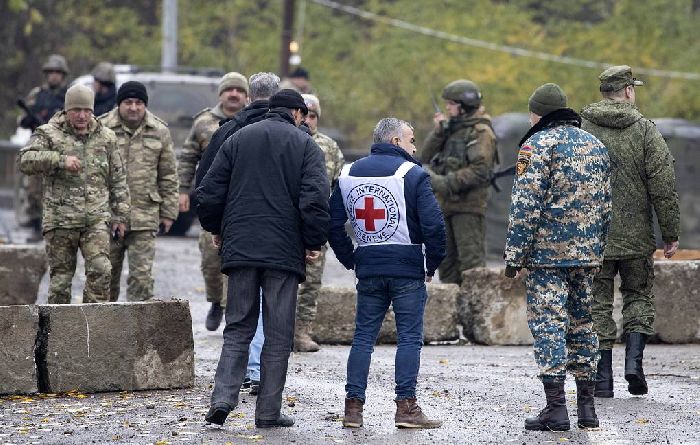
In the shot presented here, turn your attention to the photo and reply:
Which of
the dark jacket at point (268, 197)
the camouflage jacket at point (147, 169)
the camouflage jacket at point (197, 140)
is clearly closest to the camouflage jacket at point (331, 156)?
the camouflage jacket at point (197, 140)

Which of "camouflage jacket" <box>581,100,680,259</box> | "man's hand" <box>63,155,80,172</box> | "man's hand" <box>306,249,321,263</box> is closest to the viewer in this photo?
"man's hand" <box>306,249,321,263</box>

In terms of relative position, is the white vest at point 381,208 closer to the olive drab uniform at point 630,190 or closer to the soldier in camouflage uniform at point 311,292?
the olive drab uniform at point 630,190

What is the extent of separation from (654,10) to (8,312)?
94.4ft

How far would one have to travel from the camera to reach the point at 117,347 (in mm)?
10000

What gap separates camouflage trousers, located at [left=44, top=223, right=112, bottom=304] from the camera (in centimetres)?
1149

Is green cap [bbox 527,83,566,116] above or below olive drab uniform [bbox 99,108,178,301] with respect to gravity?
above

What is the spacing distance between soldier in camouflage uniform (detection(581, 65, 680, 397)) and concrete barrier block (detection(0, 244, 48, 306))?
231 inches

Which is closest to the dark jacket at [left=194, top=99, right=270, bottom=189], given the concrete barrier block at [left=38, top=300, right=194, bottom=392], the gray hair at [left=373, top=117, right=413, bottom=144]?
the gray hair at [left=373, top=117, right=413, bottom=144]

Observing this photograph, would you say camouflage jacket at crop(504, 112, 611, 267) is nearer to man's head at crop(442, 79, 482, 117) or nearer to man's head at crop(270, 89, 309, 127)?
man's head at crop(270, 89, 309, 127)

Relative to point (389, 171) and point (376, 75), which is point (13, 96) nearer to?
point (376, 75)

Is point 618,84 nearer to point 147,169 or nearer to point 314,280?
point 314,280

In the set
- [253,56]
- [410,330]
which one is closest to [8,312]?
[410,330]

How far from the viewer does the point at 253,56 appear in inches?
1587

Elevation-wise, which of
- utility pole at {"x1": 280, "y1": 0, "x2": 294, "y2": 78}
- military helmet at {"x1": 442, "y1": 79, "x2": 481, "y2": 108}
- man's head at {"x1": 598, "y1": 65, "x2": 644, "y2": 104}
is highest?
utility pole at {"x1": 280, "y1": 0, "x2": 294, "y2": 78}
